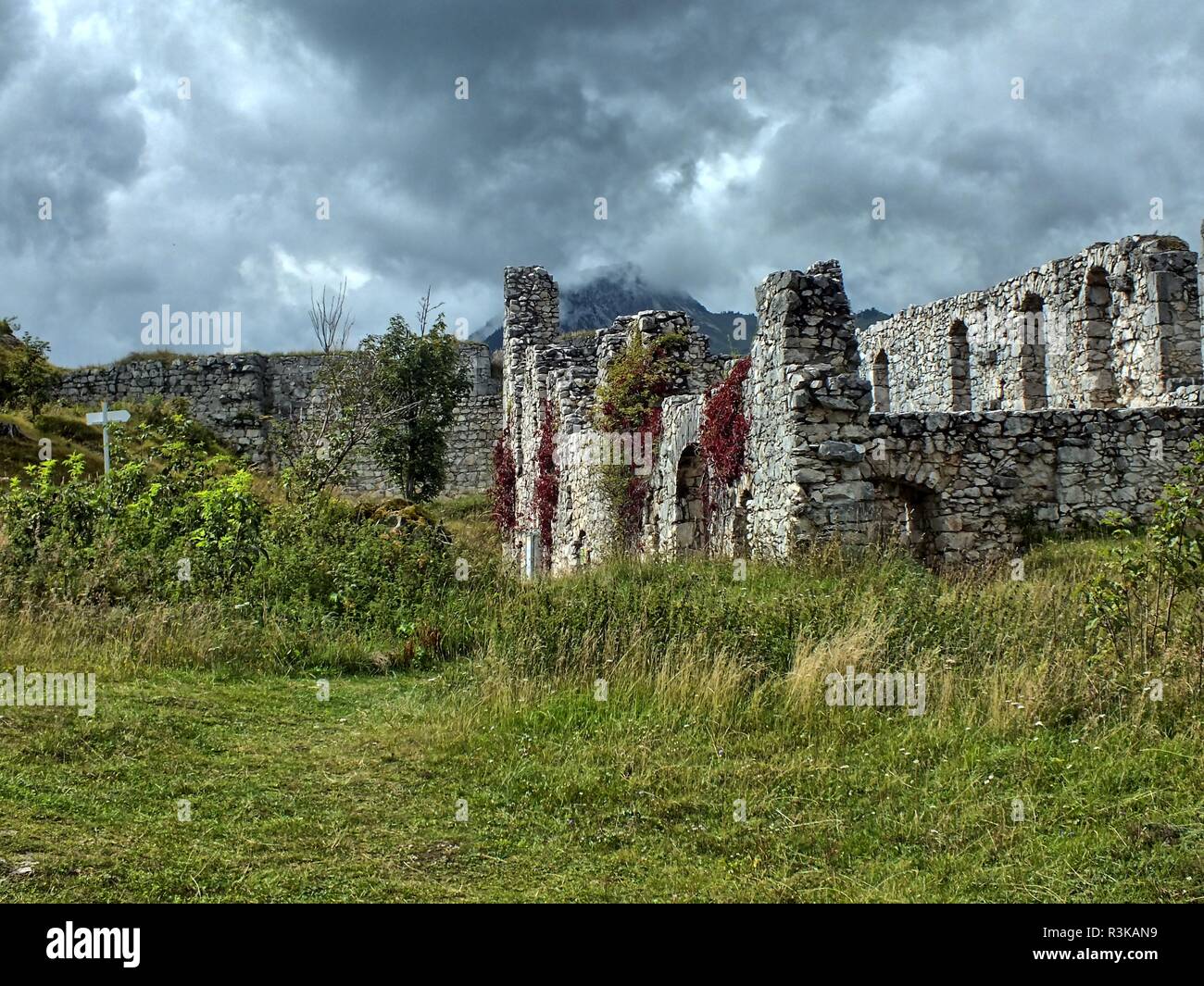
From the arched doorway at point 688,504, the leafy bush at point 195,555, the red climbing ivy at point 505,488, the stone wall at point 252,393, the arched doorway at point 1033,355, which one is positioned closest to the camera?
the leafy bush at point 195,555

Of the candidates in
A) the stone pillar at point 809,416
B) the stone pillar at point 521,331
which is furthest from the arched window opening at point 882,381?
the stone pillar at point 809,416

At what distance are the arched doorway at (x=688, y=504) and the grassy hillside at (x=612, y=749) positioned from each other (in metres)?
4.55

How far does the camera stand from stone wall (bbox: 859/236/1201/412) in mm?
17750

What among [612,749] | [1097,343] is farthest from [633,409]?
[612,749]

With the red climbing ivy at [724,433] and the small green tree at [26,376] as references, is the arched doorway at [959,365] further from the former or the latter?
the small green tree at [26,376]

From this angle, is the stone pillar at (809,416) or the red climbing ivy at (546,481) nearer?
the stone pillar at (809,416)

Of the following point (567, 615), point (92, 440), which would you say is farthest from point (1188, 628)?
point (92, 440)

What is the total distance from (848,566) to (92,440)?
2469 cm

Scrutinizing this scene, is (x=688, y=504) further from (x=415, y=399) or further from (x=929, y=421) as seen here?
(x=415, y=399)

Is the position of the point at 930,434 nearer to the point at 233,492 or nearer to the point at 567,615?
the point at 567,615

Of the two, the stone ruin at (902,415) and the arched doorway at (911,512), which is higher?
the stone ruin at (902,415)

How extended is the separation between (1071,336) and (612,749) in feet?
50.8

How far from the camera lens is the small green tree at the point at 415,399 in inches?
1180

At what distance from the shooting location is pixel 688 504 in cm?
1675
